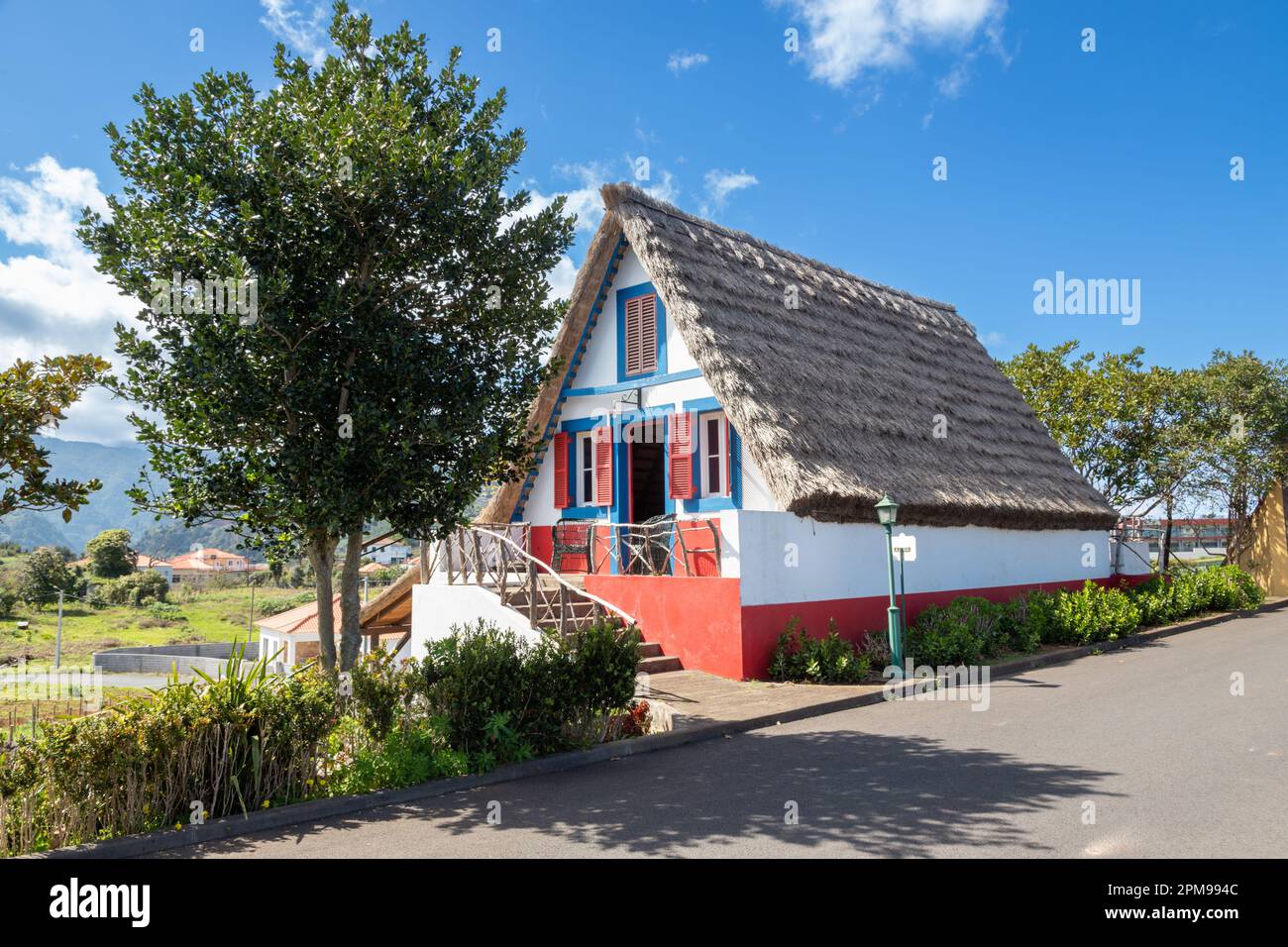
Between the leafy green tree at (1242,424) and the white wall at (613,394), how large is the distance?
1979 centimetres

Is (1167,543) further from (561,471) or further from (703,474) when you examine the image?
(561,471)

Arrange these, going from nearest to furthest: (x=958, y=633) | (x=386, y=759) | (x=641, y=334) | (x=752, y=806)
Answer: (x=752, y=806)
(x=386, y=759)
(x=958, y=633)
(x=641, y=334)

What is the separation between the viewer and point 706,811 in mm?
6516

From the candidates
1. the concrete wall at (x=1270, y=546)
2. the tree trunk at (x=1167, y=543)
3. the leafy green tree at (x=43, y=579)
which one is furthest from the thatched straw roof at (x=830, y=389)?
the leafy green tree at (x=43, y=579)

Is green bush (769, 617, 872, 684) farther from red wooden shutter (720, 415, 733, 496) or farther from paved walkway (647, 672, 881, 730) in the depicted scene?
red wooden shutter (720, 415, 733, 496)

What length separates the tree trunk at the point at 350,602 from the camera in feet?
28.3

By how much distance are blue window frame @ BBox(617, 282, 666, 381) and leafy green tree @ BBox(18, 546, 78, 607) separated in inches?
1675

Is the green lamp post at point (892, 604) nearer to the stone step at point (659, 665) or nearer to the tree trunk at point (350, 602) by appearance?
the stone step at point (659, 665)

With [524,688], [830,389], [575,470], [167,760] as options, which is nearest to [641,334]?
[575,470]

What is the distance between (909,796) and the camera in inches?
265

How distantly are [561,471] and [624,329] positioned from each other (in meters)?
3.16
